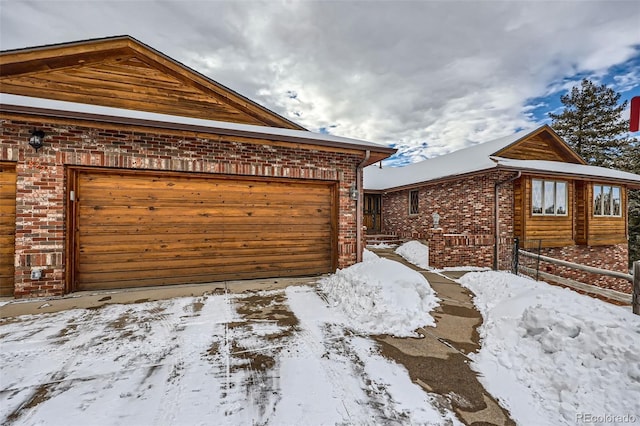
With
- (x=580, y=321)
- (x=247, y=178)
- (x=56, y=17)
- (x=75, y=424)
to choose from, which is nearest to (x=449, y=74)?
(x=247, y=178)

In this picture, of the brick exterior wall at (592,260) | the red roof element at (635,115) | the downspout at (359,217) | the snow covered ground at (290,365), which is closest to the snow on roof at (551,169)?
the brick exterior wall at (592,260)

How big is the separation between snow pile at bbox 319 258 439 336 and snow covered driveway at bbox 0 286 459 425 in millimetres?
384

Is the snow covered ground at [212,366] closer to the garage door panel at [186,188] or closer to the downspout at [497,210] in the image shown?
the garage door panel at [186,188]

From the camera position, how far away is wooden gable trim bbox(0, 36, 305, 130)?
17.4 ft

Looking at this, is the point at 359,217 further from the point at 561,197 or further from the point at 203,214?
the point at 561,197

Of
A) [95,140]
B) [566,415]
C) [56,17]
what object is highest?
[56,17]

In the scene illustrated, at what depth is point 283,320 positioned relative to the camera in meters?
3.85

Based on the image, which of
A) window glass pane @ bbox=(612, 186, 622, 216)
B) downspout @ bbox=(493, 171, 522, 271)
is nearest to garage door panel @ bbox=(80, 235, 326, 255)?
downspout @ bbox=(493, 171, 522, 271)

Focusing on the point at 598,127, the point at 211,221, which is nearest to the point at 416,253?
the point at 211,221

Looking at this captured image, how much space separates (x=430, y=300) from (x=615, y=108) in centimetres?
3036

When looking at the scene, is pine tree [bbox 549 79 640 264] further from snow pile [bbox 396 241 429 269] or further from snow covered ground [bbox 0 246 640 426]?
snow covered ground [bbox 0 246 640 426]

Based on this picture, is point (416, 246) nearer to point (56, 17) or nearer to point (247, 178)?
point (247, 178)

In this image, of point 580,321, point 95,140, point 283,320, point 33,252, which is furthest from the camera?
point 95,140

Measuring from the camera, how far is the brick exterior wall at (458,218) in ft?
26.8
